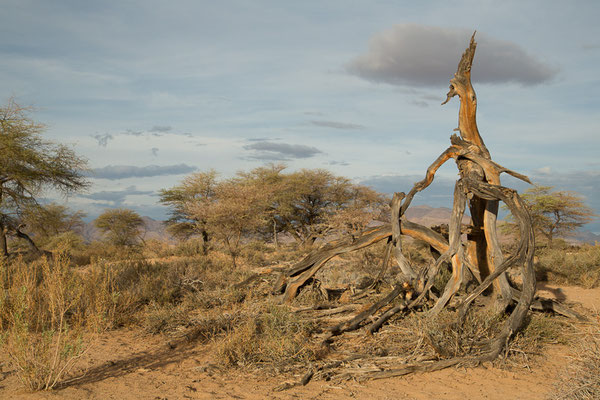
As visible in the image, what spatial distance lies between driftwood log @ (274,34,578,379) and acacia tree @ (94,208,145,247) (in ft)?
83.7

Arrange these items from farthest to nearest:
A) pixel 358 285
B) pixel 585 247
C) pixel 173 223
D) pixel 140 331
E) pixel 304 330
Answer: pixel 173 223 < pixel 585 247 < pixel 358 285 < pixel 140 331 < pixel 304 330

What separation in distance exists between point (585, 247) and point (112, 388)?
70.1 feet

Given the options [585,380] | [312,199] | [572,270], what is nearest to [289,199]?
[312,199]

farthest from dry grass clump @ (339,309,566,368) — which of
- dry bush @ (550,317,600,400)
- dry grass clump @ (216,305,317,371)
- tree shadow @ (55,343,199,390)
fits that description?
tree shadow @ (55,343,199,390)

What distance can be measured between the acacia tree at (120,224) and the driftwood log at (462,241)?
2551 centimetres

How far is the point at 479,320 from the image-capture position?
5.70 metres

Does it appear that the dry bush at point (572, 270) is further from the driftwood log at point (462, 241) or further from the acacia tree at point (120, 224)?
the acacia tree at point (120, 224)

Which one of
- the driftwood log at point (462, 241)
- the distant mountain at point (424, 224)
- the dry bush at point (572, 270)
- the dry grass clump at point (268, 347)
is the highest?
the driftwood log at point (462, 241)

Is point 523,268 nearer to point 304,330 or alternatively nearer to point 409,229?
point 409,229

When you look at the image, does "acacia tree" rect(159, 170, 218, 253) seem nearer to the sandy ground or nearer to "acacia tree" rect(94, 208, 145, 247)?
"acacia tree" rect(94, 208, 145, 247)

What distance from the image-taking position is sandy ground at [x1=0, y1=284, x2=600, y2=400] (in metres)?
4.46

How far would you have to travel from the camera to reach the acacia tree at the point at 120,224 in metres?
30.1

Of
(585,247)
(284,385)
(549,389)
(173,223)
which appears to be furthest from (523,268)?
(173,223)

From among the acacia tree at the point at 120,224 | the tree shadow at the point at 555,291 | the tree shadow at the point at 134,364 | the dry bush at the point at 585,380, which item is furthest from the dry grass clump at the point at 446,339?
the acacia tree at the point at 120,224
